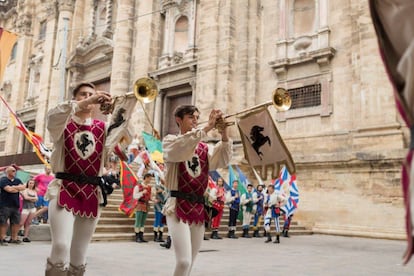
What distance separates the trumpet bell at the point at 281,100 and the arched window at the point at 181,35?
53.5 feet

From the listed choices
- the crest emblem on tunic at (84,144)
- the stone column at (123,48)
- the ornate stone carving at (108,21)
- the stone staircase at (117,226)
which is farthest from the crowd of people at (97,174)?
the ornate stone carving at (108,21)

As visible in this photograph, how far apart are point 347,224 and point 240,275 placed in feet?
27.3

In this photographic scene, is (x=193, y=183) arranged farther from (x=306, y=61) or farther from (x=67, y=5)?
(x=67, y=5)

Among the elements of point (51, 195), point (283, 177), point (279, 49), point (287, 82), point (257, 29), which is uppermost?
point (257, 29)

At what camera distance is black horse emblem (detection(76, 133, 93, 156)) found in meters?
3.95

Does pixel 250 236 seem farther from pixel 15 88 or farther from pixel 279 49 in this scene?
pixel 15 88

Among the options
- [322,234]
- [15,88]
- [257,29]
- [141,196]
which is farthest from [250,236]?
[15,88]

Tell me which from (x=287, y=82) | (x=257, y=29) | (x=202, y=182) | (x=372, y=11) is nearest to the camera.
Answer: (x=372, y=11)

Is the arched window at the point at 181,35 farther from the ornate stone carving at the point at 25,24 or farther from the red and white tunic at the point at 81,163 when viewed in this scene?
the red and white tunic at the point at 81,163

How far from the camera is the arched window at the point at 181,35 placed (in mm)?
20562

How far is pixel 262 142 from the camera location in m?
4.59

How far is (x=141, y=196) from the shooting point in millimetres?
10484

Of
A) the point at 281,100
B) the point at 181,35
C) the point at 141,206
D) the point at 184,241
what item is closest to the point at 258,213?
the point at 141,206

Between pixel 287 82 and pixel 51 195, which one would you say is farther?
pixel 287 82
